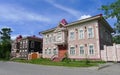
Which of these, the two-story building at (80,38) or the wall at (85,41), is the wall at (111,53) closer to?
the two-story building at (80,38)

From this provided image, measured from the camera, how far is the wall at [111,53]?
27158 mm

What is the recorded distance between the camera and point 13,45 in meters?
66.6

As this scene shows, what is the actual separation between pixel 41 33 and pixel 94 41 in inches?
695

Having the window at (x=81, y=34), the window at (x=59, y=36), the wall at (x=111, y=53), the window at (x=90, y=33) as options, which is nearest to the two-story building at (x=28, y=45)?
the window at (x=59, y=36)

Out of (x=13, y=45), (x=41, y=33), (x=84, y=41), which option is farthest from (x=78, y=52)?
(x=13, y=45)

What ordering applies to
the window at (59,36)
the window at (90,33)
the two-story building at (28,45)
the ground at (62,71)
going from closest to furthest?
the ground at (62,71) < the window at (90,33) < the window at (59,36) < the two-story building at (28,45)

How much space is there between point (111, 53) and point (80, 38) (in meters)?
7.69

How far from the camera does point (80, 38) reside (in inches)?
1330

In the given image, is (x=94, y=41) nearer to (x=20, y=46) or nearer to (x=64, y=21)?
(x=64, y=21)

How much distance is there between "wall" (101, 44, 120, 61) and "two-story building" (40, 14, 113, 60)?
997 millimetres

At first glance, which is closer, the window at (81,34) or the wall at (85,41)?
the wall at (85,41)

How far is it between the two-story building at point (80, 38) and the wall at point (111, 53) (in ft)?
3.27

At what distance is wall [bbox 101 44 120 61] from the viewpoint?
27.2m

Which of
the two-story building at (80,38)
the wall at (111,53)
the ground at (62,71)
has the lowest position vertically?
the ground at (62,71)
